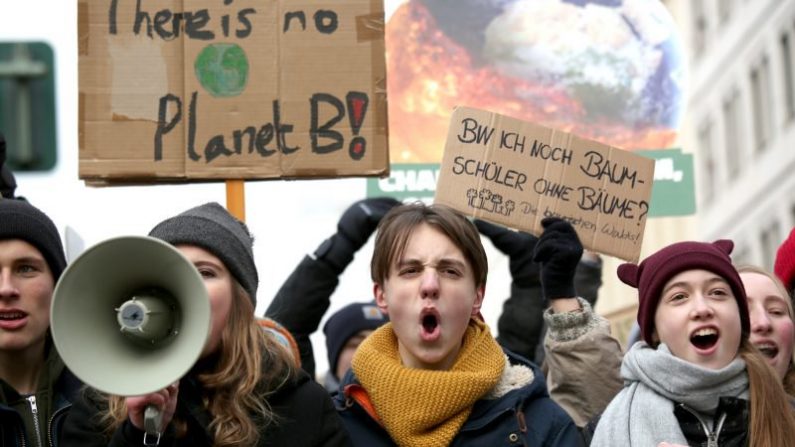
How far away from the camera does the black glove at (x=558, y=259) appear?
6.14 metres

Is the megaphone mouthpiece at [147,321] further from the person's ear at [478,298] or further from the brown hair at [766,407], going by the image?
the brown hair at [766,407]

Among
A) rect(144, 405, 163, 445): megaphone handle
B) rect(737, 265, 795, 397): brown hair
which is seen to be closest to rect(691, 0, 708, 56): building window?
rect(737, 265, 795, 397): brown hair

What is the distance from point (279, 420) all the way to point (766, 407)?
4.29 ft

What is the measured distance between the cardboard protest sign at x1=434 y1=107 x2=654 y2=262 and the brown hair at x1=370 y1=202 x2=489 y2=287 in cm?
83

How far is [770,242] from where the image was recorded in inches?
1407

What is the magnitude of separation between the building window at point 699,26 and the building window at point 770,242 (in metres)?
Answer: 6.60

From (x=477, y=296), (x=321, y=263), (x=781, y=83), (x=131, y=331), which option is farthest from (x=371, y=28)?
(x=781, y=83)

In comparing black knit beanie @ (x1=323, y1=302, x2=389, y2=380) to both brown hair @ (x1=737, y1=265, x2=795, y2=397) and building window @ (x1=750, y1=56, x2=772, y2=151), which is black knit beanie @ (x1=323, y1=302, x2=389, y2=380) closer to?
brown hair @ (x1=737, y1=265, x2=795, y2=397)

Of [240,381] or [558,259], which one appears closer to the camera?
[240,381]

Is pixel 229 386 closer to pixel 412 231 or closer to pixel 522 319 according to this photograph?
pixel 412 231

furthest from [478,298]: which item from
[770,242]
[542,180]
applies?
[770,242]

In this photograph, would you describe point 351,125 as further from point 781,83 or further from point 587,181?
point 781,83

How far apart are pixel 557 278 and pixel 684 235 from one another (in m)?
30.0

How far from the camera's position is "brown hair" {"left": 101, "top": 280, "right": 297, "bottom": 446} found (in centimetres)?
531
